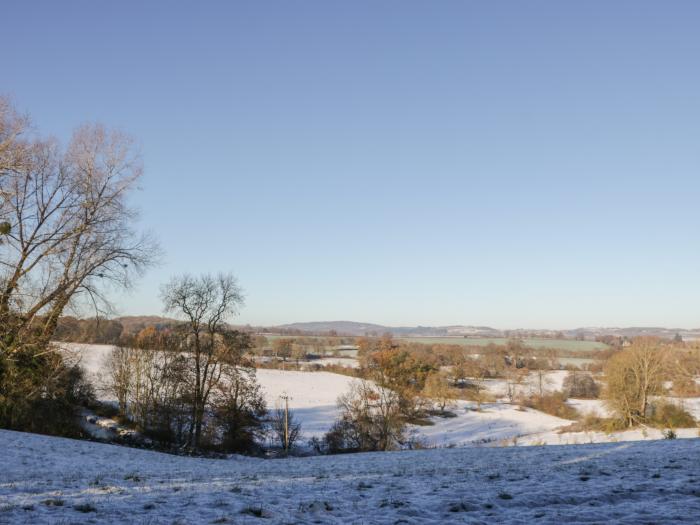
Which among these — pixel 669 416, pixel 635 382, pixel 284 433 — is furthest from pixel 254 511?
pixel 635 382

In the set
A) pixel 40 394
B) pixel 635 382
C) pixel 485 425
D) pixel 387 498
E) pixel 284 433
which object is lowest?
pixel 485 425

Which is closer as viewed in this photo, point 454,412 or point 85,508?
point 85,508

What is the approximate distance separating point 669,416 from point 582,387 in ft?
162

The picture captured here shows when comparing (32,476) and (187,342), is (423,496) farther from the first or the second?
(187,342)

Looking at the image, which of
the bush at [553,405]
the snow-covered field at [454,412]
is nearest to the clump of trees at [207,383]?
the snow-covered field at [454,412]

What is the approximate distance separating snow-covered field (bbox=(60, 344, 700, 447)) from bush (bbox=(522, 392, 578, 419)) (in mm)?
2008

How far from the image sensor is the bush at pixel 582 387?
8600 cm

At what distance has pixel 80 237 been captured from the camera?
17969 mm

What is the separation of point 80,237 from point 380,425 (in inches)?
1212

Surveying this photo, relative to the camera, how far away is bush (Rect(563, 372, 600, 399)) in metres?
86.0

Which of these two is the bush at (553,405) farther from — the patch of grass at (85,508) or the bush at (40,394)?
the patch of grass at (85,508)

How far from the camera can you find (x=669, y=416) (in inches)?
1633

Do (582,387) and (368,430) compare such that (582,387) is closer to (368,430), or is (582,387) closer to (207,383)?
(368,430)

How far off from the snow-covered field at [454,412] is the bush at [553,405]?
79.1 inches
